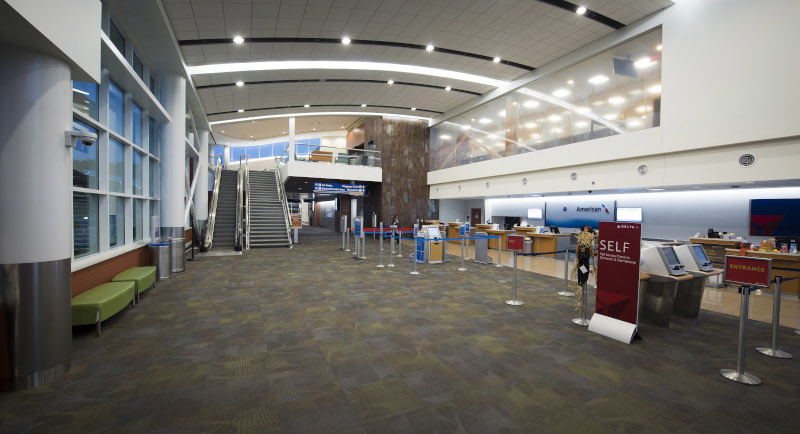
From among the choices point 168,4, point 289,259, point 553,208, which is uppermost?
point 168,4

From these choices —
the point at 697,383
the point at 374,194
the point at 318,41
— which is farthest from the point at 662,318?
the point at 374,194

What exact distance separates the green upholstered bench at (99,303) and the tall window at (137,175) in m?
3.42

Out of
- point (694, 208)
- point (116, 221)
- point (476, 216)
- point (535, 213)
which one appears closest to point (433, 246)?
point (116, 221)

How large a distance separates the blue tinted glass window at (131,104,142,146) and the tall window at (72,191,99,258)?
2608 mm

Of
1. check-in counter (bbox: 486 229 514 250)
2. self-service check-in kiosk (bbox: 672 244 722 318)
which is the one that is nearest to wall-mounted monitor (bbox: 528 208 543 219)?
check-in counter (bbox: 486 229 514 250)

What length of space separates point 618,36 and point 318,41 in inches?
357

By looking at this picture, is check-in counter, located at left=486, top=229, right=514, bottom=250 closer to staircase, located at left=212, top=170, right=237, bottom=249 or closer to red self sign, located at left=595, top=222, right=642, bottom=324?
red self sign, located at left=595, top=222, right=642, bottom=324

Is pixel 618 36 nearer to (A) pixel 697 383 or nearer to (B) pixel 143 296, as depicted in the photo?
(A) pixel 697 383

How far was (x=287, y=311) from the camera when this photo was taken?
17.6 ft

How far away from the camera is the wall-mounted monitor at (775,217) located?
29.3 feet

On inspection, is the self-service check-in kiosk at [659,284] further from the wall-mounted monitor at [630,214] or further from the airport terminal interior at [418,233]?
the wall-mounted monitor at [630,214]

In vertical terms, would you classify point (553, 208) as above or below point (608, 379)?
above

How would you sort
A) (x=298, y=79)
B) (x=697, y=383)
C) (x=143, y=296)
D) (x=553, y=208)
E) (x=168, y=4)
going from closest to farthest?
(x=697, y=383), (x=143, y=296), (x=168, y=4), (x=298, y=79), (x=553, y=208)

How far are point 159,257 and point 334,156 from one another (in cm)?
1138
